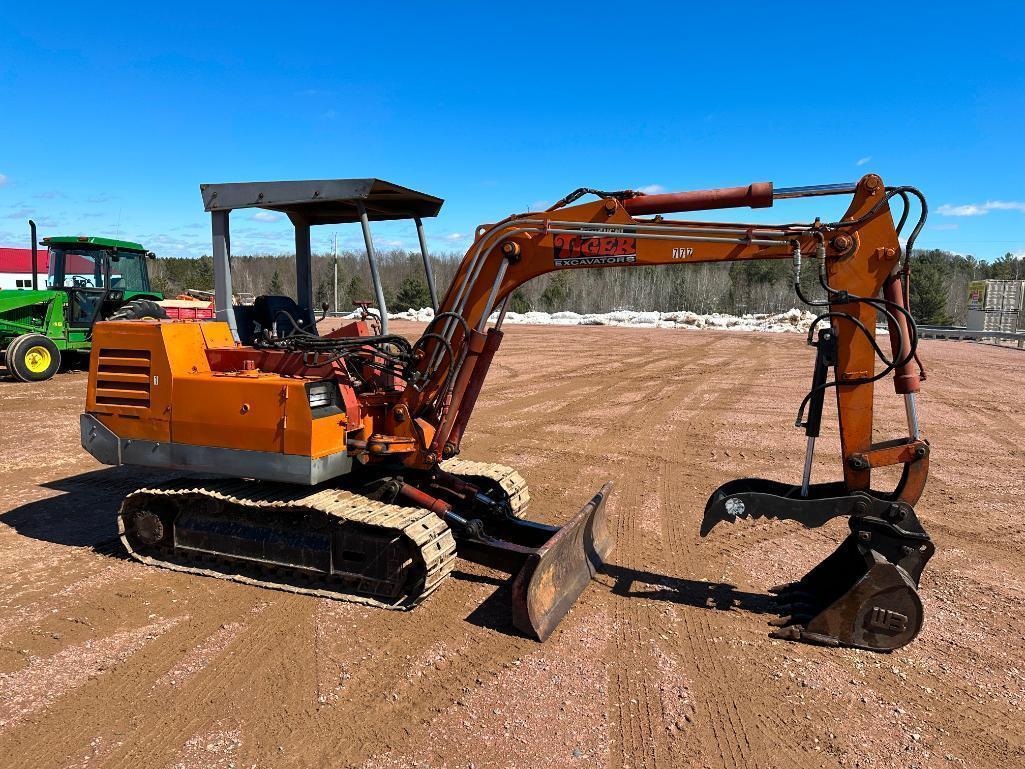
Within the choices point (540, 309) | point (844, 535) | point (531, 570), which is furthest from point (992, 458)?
point (540, 309)

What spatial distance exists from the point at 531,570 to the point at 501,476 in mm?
1909

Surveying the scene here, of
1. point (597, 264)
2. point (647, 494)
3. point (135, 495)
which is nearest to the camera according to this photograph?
point (597, 264)

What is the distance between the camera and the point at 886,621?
14.5 ft

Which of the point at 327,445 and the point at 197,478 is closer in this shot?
the point at 327,445

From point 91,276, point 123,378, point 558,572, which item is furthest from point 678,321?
point 123,378

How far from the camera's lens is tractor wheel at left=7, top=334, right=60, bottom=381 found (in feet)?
49.5

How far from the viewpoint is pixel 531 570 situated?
458 centimetres

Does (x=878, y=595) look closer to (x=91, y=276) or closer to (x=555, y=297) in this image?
(x=91, y=276)

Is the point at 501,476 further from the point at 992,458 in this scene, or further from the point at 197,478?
the point at 992,458

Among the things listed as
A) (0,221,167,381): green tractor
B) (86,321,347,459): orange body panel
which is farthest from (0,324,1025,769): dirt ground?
(0,221,167,381): green tractor

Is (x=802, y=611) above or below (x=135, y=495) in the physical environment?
below

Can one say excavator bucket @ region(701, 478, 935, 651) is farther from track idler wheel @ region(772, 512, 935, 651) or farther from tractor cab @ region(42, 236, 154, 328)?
tractor cab @ region(42, 236, 154, 328)

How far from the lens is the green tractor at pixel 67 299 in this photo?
15.4 meters

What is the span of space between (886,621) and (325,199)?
4906 millimetres
